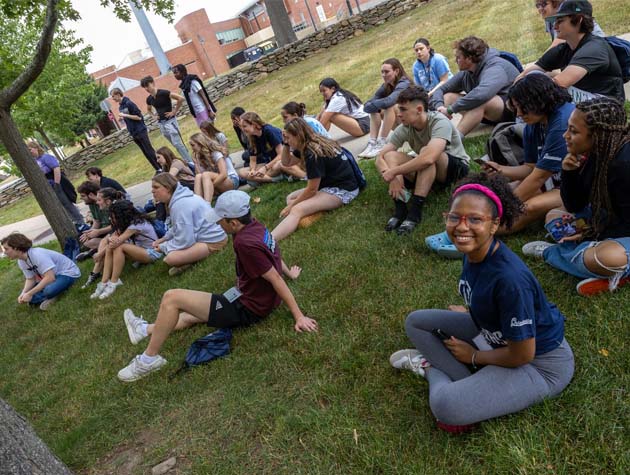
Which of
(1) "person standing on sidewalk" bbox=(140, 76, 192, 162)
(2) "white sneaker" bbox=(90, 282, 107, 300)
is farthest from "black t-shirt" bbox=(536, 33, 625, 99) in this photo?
(1) "person standing on sidewalk" bbox=(140, 76, 192, 162)

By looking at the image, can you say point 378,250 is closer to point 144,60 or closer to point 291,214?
point 291,214

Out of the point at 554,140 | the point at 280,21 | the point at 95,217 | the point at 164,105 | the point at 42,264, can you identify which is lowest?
the point at 554,140

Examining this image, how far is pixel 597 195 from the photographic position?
253 cm

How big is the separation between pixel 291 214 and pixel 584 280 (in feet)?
10.4

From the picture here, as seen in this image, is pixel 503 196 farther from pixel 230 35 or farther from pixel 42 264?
pixel 230 35

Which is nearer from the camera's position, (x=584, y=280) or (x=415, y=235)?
(x=584, y=280)

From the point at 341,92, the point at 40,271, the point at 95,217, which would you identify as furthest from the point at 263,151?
the point at 40,271

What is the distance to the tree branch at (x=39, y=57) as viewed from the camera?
5715mm

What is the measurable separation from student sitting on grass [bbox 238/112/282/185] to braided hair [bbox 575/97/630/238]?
16.2ft

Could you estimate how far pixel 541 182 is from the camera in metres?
3.22

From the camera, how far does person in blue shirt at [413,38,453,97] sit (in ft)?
21.9

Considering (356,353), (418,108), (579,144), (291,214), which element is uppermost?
(418,108)

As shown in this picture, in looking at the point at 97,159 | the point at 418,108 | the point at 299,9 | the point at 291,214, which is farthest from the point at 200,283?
the point at 299,9

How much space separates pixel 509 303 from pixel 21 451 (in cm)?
246
